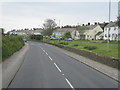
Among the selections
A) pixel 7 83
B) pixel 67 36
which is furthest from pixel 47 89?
pixel 67 36

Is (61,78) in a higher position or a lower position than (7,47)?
lower

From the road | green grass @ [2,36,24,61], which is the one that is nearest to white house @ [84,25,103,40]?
green grass @ [2,36,24,61]

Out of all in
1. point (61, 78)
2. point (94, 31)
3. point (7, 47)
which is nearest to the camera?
point (61, 78)

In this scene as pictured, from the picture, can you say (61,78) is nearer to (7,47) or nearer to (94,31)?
(7,47)

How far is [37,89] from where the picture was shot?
10742mm

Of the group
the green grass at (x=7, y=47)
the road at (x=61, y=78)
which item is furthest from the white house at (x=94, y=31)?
the road at (x=61, y=78)

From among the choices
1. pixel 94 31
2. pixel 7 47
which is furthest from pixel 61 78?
pixel 94 31

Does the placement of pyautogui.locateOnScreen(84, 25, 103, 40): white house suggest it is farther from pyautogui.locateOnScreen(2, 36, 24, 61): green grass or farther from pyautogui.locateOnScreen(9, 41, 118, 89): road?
pyautogui.locateOnScreen(9, 41, 118, 89): road

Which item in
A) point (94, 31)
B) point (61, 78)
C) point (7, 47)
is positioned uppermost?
point (94, 31)

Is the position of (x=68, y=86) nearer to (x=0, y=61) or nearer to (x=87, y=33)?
(x=0, y=61)

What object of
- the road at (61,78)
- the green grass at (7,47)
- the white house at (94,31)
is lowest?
the road at (61,78)

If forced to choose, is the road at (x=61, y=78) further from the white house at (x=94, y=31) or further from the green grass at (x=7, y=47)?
the white house at (x=94, y=31)

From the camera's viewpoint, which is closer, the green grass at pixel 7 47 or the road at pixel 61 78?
the road at pixel 61 78

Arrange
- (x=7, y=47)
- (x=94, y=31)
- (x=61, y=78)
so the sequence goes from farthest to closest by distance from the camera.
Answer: (x=94, y=31) → (x=7, y=47) → (x=61, y=78)
